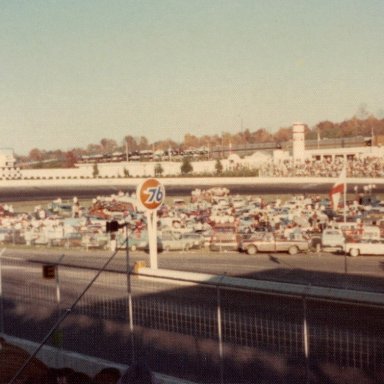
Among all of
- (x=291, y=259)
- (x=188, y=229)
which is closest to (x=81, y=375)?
(x=291, y=259)

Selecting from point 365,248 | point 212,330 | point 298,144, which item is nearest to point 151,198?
point 365,248

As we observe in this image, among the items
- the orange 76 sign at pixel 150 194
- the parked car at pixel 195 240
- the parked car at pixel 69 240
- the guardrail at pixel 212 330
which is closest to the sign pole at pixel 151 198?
the orange 76 sign at pixel 150 194

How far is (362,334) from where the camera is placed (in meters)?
10.3

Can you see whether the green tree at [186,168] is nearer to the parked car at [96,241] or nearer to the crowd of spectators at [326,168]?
the crowd of spectators at [326,168]

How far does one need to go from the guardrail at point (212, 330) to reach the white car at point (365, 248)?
474 inches

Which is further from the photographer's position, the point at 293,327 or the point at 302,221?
the point at 302,221

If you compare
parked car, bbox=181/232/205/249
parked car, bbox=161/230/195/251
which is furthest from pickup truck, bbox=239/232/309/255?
parked car, bbox=161/230/195/251

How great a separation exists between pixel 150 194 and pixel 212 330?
1036cm

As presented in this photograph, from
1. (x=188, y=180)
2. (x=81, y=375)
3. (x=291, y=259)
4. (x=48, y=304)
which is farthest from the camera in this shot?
(x=188, y=180)

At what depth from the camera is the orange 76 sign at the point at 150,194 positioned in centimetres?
2049

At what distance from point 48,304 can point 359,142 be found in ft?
427

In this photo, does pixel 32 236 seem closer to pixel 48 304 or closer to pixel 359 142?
pixel 48 304

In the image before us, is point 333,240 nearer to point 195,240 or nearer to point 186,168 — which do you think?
point 195,240

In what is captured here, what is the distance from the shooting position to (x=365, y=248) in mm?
25875
